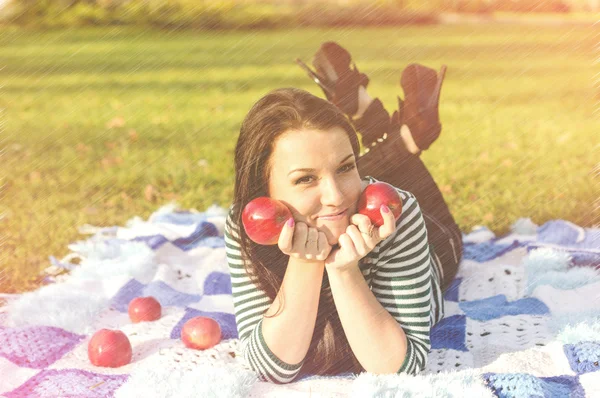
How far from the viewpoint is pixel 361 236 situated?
2.19 metres

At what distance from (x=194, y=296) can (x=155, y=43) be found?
8.25 meters

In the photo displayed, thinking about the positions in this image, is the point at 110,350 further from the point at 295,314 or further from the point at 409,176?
the point at 409,176

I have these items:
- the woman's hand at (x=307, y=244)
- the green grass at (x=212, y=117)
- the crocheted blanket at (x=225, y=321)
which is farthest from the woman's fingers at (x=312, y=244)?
the green grass at (x=212, y=117)

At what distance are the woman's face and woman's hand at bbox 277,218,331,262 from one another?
0.08 feet

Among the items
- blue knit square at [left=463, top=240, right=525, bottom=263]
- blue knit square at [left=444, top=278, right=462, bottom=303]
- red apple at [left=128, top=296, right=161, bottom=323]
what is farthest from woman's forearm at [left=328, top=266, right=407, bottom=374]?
blue knit square at [left=463, top=240, right=525, bottom=263]

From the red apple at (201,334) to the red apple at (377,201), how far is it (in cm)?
92

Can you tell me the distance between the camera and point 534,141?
626 cm

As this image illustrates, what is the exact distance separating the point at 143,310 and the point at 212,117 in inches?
165

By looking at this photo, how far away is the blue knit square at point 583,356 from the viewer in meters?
2.53

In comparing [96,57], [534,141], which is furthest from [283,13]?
[534,141]

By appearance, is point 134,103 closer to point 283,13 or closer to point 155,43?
point 155,43

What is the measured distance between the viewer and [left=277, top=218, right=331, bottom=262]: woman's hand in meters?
2.20

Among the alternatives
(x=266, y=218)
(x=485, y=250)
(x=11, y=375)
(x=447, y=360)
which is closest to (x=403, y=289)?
(x=447, y=360)

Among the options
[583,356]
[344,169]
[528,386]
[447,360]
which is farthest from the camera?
[447,360]
